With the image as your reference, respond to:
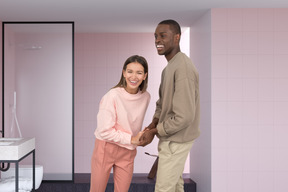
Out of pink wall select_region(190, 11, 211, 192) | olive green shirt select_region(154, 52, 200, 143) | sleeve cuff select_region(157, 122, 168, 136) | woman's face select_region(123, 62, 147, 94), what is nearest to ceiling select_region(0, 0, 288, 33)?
pink wall select_region(190, 11, 211, 192)

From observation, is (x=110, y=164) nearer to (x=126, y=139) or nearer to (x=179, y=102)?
(x=126, y=139)

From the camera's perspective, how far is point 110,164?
2393 mm

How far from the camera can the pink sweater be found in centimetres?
225

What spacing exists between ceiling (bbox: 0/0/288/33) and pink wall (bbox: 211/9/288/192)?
0.21 m

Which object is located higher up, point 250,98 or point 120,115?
point 250,98

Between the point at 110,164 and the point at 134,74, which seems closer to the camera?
the point at 134,74

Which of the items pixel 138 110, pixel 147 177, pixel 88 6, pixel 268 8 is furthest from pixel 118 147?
pixel 147 177

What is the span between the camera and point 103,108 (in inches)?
89.6

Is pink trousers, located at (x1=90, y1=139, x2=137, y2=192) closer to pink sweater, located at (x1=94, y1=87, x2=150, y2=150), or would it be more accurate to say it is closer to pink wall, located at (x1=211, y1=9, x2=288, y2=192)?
pink sweater, located at (x1=94, y1=87, x2=150, y2=150)

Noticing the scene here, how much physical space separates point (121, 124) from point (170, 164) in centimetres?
37

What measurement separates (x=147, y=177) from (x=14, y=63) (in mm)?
2127

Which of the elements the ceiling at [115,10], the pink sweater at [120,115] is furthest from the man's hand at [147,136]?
the ceiling at [115,10]

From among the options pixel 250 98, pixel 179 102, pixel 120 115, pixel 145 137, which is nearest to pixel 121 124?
pixel 120 115

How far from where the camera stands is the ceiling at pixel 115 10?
3.95 m
